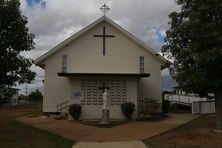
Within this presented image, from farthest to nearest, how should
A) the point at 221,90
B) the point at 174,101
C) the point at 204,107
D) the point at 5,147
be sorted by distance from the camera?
the point at 174,101 → the point at 204,107 → the point at 221,90 → the point at 5,147

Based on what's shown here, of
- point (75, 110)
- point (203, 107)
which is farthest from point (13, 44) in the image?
point (203, 107)

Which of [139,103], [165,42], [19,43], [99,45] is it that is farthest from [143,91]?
[19,43]

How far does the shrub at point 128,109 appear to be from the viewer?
27453 mm

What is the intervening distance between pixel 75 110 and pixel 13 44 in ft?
33.0

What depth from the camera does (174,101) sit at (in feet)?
149

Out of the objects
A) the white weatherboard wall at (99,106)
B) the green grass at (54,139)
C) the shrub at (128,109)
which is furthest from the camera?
the white weatherboard wall at (99,106)

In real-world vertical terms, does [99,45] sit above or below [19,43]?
above

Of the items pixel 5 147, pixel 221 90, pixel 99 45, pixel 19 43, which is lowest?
→ pixel 5 147

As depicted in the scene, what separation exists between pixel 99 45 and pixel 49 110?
652 cm

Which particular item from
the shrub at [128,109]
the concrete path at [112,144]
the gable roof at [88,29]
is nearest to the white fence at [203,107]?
the gable roof at [88,29]

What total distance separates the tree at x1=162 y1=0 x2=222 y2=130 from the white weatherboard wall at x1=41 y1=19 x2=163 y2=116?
11744 millimetres

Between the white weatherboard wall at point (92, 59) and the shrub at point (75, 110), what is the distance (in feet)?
14.2

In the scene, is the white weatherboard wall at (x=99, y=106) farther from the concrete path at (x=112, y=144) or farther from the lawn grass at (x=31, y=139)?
the concrete path at (x=112, y=144)

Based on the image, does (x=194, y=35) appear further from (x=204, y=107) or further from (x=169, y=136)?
(x=204, y=107)
